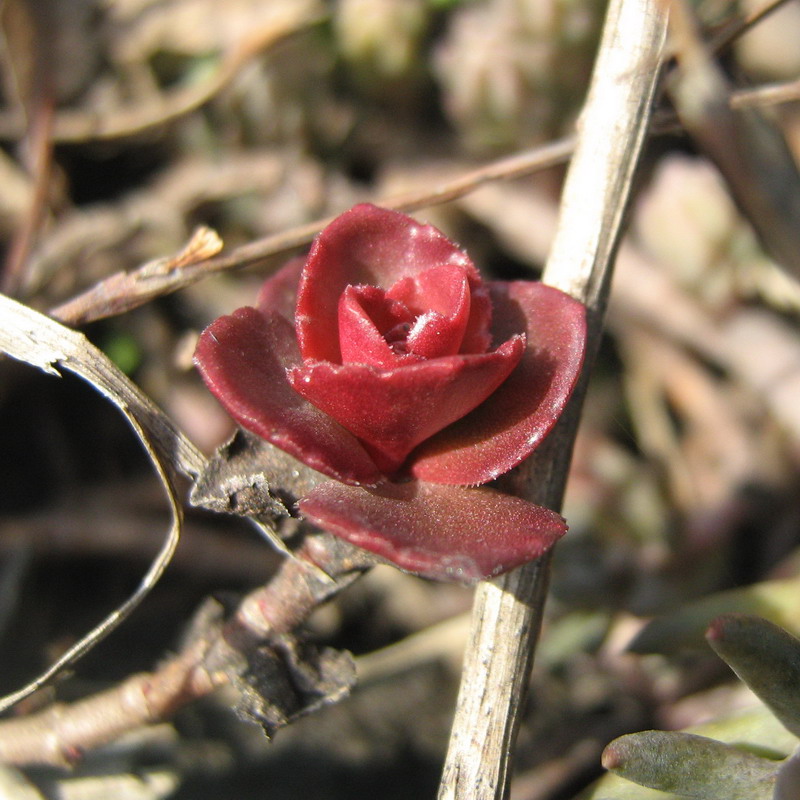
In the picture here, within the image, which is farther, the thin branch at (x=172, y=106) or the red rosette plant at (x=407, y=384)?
the thin branch at (x=172, y=106)

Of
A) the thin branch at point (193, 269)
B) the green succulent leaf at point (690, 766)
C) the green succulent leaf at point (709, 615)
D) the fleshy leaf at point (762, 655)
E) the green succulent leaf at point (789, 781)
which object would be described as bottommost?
the green succulent leaf at point (709, 615)

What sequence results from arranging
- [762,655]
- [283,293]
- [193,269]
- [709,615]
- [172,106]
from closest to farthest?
[762,655] < [283,293] < [193,269] < [709,615] < [172,106]

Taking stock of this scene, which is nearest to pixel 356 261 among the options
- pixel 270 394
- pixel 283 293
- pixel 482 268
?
pixel 283 293

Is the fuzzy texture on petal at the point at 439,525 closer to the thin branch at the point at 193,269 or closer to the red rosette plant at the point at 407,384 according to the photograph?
the red rosette plant at the point at 407,384

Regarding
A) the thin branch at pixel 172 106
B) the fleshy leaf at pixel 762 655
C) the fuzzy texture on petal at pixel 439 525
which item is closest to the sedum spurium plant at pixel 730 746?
the fleshy leaf at pixel 762 655

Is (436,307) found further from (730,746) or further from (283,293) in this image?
(730,746)

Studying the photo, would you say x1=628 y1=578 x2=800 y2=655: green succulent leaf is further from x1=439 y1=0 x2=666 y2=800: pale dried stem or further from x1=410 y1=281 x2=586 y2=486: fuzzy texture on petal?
x1=410 y1=281 x2=586 y2=486: fuzzy texture on petal

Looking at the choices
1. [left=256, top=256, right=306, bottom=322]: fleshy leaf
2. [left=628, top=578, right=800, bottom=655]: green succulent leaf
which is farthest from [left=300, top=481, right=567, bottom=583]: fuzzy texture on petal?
[left=628, top=578, right=800, bottom=655]: green succulent leaf
